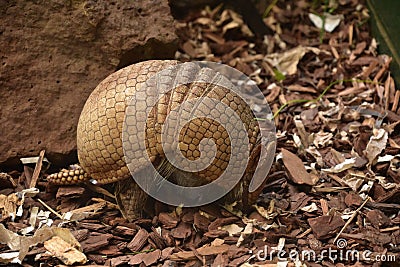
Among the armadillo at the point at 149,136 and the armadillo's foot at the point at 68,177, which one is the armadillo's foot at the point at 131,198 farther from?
the armadillo's foot at the point at 68,177

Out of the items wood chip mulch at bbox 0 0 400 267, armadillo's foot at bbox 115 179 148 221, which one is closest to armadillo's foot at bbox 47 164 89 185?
wood chip mulch at bbox 0 0 400 267

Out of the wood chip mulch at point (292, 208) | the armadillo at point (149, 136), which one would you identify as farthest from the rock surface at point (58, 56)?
the armadillo at point (149, 136)

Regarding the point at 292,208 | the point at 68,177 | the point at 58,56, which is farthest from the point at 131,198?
the point at 58,56

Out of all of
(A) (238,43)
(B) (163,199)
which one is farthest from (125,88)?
(A) (238,43)

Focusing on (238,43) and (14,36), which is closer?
(14,36)

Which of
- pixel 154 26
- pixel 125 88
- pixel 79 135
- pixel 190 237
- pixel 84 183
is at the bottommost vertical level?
pixel 190 237

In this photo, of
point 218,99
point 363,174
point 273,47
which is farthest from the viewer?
point 273,47

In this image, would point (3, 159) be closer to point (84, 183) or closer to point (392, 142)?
point (84, 183)
